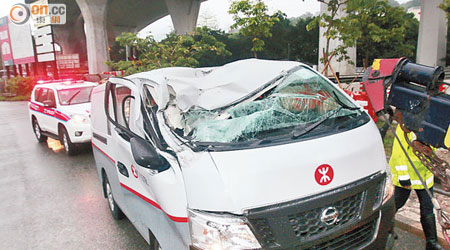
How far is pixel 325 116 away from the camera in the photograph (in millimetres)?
2646

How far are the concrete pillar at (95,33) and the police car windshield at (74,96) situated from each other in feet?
90.3

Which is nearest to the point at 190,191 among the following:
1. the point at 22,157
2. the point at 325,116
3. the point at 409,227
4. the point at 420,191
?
the point at 325,116

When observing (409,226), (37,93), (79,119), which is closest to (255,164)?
(409,226)

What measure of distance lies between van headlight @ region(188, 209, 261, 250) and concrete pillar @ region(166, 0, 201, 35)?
129ft

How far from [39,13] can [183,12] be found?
69.9 ft

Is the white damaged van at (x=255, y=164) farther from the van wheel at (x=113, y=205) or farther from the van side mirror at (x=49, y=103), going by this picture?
the van side mirror at (x=49, y=103)

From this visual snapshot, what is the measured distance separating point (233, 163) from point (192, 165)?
280 mm

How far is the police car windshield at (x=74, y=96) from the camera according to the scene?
328 inches

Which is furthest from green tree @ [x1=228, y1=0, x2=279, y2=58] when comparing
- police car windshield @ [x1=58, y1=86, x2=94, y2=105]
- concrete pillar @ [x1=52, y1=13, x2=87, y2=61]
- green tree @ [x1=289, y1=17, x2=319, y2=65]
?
concrete pillar @ [x1=52, y1=13, x2=87, y2=61]

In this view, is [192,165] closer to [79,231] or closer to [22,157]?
[79,231]

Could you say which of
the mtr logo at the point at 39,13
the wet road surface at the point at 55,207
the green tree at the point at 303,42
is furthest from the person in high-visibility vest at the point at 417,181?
the green tree at the point at 303,42

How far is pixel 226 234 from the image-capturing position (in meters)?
1.96

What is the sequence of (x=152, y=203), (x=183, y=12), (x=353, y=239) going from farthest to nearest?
(x=183, y=12) → (x=152, y=203) → (x=353, y=239)

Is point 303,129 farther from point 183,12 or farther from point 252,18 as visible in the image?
point 183,12
